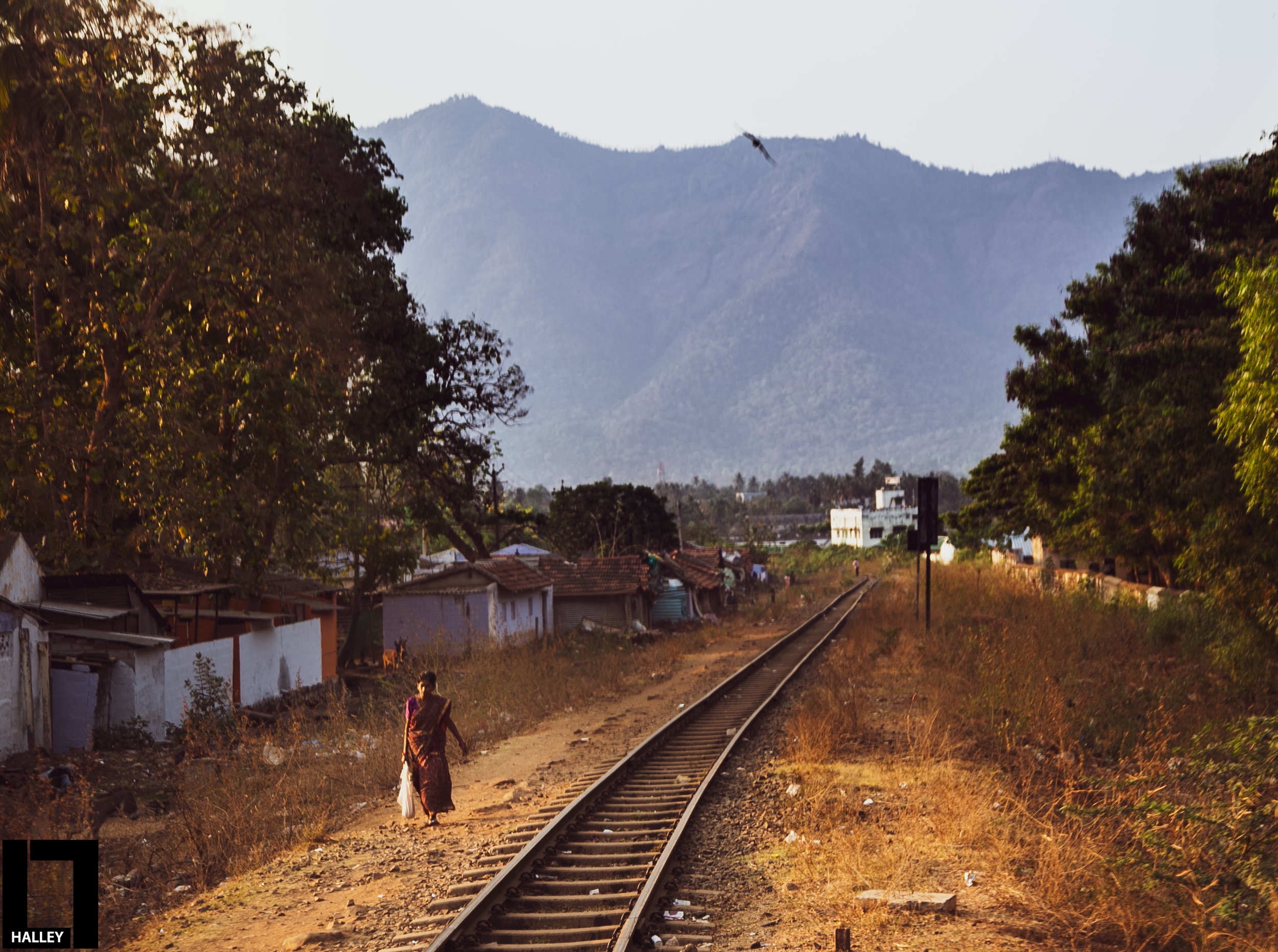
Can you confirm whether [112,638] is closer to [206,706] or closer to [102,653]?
[102,653]

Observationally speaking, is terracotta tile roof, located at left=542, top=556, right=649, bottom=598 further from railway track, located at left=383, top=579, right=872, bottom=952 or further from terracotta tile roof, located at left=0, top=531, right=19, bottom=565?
railway track, located at left=383, top=579, right=872, bottom=952

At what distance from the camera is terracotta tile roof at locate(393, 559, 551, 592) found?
3728 cm

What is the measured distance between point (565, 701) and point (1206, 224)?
17.0m

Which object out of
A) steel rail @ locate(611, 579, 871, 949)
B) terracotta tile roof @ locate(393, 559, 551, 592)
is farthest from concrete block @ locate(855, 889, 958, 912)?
terracotta tile roof @ locate(393, 559, 551, 592)

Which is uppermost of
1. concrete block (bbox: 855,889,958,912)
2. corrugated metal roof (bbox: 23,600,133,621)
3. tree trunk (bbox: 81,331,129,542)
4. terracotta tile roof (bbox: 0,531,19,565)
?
tree trunk (bbox: 81,331,129,542)

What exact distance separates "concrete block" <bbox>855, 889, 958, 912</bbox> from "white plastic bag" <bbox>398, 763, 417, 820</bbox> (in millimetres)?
Result: 5756

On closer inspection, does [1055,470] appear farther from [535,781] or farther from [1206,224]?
[535,781]

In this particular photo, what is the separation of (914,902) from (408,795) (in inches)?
244

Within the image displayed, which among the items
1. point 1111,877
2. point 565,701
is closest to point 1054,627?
point 565,701

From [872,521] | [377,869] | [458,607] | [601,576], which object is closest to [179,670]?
[377,869]

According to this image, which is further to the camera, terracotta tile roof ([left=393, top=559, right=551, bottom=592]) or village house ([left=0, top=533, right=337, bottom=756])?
terracotta tile roof ([left=393, top=559, right=551, bottom=592])

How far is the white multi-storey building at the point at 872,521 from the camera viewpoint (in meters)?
137

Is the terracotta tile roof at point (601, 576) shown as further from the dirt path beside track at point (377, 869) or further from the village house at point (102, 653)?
the dirt path beside track at point (377, 869)

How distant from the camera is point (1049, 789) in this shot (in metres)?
12.0
